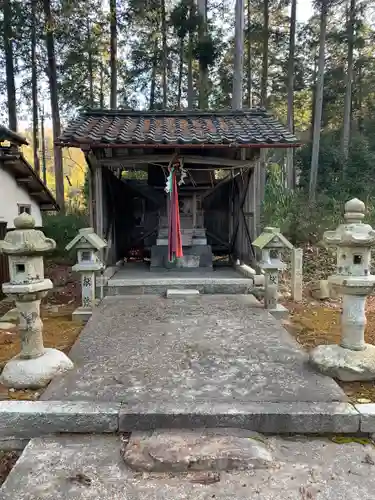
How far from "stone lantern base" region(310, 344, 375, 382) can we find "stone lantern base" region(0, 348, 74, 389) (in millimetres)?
2615

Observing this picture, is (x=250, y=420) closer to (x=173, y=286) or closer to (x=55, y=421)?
(x=55, y=421)

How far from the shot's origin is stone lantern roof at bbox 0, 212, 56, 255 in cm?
359

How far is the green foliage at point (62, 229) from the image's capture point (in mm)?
12448

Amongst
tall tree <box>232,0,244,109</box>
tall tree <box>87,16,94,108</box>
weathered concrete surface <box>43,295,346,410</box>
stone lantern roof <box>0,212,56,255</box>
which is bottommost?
weathered concrete surface <box>43,295,346,410</box>

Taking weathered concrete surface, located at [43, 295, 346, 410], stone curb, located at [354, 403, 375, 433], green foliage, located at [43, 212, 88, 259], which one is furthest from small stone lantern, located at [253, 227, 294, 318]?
green foliage, located at [43, 212, 88, 259]

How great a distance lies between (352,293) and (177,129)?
580 centimetres

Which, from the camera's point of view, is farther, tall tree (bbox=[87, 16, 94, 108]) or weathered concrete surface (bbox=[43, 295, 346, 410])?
tall tree (bbox=[87, 16, 94, 108])

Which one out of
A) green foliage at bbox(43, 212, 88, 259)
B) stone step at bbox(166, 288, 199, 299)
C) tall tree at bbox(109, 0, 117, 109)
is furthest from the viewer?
tall tree at bbox(109, 0, 117, 109)

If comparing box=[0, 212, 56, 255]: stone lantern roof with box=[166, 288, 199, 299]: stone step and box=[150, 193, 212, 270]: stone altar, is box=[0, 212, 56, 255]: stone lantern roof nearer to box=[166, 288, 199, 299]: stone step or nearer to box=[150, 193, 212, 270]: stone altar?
box=[166, 288, 199, 299]: stone step

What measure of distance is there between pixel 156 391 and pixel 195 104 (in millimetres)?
20038

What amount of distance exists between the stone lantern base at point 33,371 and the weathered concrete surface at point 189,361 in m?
0.11

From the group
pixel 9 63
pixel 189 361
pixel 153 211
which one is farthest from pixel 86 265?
pixel 9 63

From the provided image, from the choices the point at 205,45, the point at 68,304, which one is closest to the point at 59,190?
the point at 205,45

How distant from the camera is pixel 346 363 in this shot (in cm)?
369
